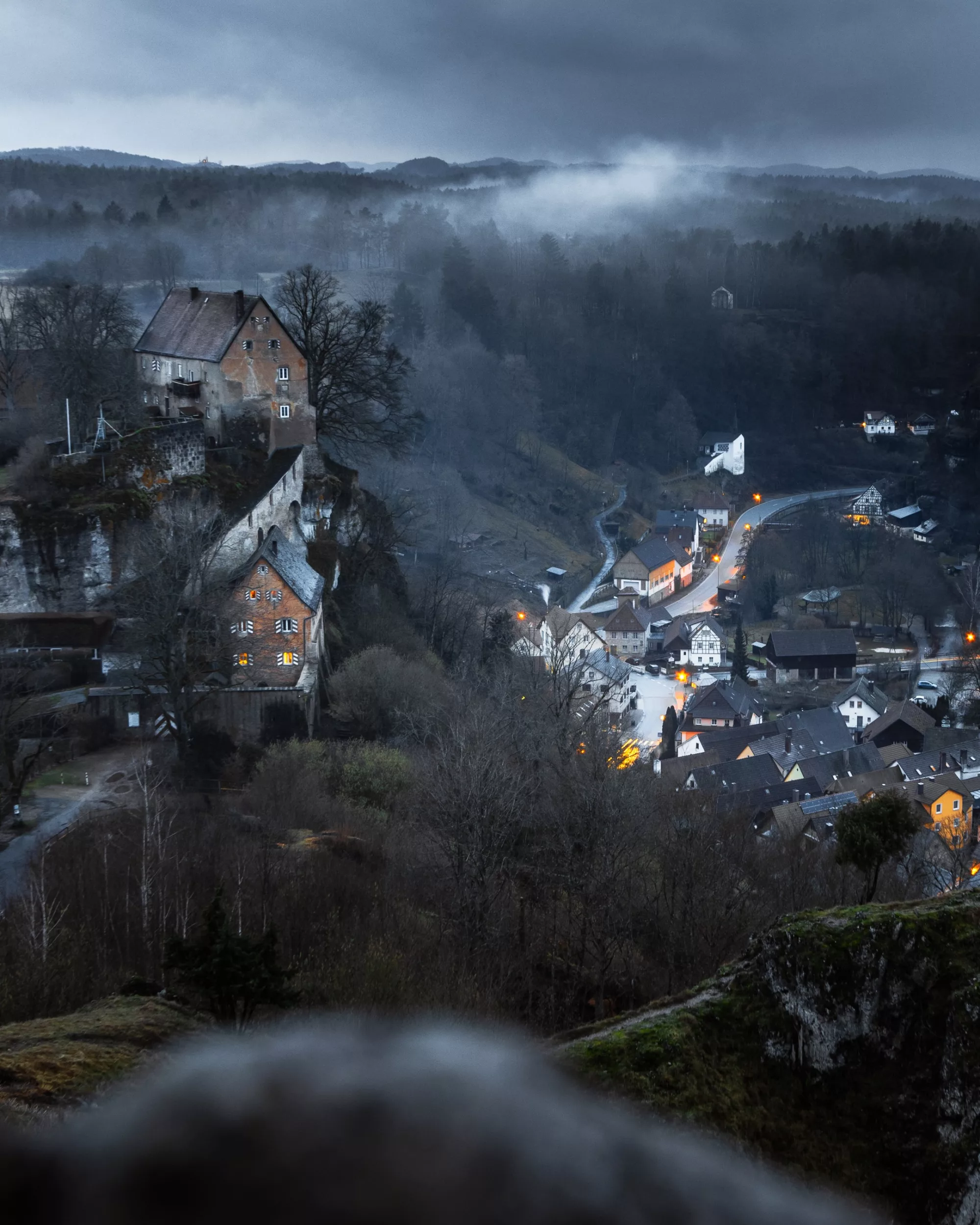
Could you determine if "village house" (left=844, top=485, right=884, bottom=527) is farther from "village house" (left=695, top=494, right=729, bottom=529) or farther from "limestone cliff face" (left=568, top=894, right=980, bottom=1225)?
"limestone cliff face" (left=568, top=894, right=980, bottom=1225)

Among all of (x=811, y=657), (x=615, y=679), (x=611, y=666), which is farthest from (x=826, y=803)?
(x=811, y=657)

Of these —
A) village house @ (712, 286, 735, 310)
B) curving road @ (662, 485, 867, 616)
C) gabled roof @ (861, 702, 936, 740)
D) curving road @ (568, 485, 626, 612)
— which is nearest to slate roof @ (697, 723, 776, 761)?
gabled roof @ (861, 702, 936, 740)

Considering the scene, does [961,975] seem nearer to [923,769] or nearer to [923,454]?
[923,769]

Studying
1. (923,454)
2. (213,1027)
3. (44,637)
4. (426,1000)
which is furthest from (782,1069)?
(923,454)

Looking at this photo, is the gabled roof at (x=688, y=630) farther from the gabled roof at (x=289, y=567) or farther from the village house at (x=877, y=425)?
the village house at (x=877, y=425)

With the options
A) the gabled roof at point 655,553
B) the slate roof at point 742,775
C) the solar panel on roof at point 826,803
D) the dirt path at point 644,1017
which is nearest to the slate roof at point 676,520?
the gabled roof at point 655,553
